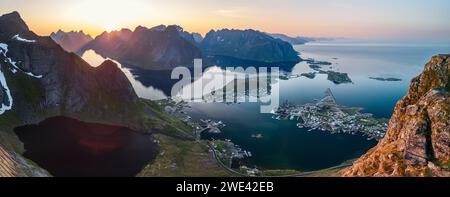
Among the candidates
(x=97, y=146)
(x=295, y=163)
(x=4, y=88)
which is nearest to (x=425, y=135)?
(x=295, y=163)

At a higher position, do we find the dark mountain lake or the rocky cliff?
the rocky cliff

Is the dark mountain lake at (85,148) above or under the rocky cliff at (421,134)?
under

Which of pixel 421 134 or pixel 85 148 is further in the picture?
pixel 85 148

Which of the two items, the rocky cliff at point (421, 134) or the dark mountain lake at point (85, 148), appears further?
the dark mountain lake at point (85, 148)

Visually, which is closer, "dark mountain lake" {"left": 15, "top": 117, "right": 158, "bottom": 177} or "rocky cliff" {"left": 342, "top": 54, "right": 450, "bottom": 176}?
"rocky cliff" {"left": 342, "top": 54, "right": 450, "bottom": 176}

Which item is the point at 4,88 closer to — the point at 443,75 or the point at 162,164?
the point at 162,164
